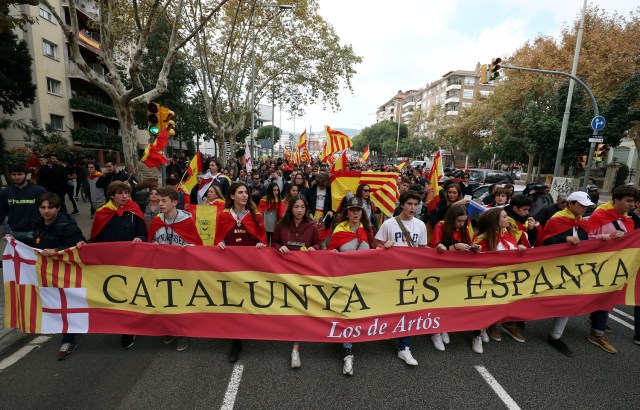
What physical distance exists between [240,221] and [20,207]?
136 inches

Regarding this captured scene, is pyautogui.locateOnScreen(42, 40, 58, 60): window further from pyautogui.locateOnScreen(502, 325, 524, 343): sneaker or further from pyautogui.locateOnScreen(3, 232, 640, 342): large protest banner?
pyautogui.locateOnScreen(502, 325, 524, 343): sneaker

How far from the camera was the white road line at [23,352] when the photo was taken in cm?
341

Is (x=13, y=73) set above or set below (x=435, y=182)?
above

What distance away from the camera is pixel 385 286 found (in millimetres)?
3654

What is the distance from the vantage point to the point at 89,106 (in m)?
26.8

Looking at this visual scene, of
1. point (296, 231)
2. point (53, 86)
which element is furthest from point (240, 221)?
point (53, 86)

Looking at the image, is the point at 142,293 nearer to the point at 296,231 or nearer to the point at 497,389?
the point at 296,231

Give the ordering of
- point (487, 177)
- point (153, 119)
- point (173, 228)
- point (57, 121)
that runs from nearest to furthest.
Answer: point (173, 228), point (153, 119), point (487, 177), point (57, 121)

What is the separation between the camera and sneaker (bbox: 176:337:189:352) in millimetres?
3712

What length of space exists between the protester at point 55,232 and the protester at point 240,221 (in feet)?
5.10

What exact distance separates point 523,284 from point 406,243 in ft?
4.69

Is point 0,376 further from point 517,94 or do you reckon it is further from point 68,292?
point 517,94

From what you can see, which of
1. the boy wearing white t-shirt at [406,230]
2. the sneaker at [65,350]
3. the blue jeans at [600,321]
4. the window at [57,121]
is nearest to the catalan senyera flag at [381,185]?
the boy wearing white t-shirt at [406,230]

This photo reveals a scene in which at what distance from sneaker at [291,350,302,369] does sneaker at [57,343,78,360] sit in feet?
7.70
